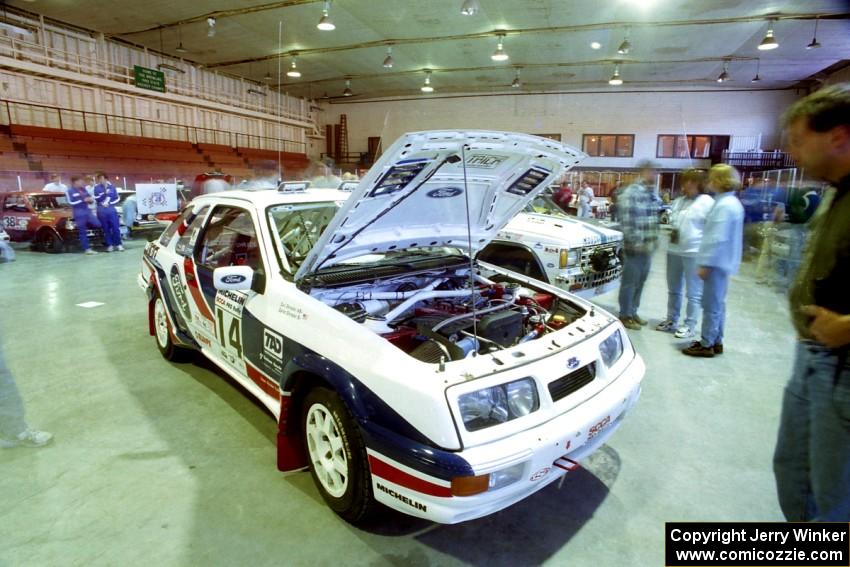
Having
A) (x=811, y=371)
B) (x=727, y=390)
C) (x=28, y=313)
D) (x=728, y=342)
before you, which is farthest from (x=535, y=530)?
(x=28, y=313)

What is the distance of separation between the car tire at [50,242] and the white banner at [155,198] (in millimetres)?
2179

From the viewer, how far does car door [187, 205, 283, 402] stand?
264 cm

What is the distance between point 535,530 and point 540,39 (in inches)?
568

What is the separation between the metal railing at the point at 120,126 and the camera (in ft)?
48.9

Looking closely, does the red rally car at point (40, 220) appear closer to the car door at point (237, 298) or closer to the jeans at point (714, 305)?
the car door at point (237, 298)

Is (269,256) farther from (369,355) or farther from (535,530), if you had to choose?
(535,530)

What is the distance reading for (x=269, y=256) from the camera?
2.68 meters

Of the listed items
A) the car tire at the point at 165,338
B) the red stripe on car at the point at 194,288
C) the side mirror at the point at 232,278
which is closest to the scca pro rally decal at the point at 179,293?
the red stripe on car at the point at 194,288

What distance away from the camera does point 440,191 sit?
2.78m

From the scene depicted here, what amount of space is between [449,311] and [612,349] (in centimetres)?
89

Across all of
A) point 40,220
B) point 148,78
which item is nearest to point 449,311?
point 40,220

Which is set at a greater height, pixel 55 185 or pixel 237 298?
pixel 55 185

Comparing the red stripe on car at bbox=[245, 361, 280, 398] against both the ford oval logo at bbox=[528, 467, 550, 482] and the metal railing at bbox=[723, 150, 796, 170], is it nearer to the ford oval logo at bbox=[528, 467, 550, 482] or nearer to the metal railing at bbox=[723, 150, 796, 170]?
the ford oval logo at bbox=[528, 467, 550, 482]

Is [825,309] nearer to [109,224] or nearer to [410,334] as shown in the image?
[410,334]
